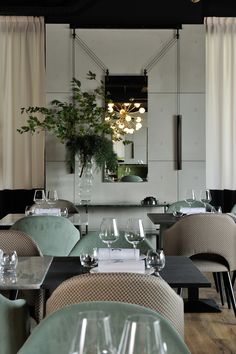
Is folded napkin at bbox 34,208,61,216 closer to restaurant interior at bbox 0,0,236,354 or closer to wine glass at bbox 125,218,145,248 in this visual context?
restaurant interior at bbox 0,0,236,354

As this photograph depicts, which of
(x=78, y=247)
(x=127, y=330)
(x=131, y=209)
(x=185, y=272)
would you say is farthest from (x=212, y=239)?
(x=127, y=330)

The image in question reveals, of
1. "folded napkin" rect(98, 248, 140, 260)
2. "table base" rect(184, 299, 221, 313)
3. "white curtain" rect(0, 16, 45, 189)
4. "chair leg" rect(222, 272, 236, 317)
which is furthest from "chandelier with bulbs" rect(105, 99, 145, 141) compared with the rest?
"folded napkin" rect(98, 248, 140, 260)

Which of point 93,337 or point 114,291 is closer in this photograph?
point 93,337

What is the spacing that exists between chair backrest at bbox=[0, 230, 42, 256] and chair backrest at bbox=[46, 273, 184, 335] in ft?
3.72

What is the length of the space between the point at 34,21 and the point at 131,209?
275 cm

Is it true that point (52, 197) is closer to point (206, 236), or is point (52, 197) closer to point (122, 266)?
point (206, 236)

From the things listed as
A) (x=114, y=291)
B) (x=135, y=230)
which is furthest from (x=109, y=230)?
(x=114, y=291)

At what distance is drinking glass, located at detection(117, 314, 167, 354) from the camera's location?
1.08m

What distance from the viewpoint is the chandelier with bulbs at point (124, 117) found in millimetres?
6980

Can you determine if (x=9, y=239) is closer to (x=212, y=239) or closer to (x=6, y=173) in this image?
(x=212, y=239)

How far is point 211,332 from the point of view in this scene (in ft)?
13.9

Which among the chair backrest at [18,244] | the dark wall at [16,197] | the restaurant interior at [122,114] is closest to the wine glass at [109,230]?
the chair backrest at [18,244]

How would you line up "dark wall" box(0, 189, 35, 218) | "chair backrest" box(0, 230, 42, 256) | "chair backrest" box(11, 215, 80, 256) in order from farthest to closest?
"dark wall" box(0, 189, 35, 218)
"chair backrest" box(11, 215, 80, 256)
"chair backrest" box(0, 230, 42, 256)

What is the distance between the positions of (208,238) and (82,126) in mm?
2877
